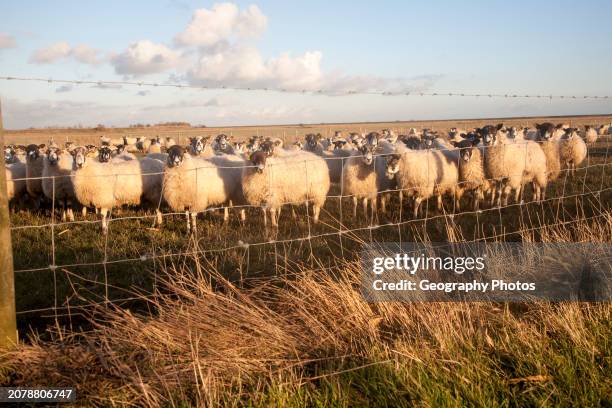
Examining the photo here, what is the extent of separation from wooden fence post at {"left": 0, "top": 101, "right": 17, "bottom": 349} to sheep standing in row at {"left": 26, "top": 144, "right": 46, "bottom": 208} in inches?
416

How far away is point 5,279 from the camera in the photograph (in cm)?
382

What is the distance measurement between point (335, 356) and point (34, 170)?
13.6m

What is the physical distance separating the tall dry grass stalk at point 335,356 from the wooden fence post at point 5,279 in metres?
0.20

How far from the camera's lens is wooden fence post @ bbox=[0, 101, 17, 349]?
3791mm

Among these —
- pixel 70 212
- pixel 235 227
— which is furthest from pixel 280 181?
pixel 70 212

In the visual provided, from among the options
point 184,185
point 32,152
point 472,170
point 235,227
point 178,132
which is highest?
point 178,132

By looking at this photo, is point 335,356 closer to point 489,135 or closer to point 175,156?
point 175,156

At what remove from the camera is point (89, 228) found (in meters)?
10.8

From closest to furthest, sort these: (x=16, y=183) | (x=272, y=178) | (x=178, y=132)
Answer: (x=272, y=178) → (x=16, y=183) → (x=178, y=132)

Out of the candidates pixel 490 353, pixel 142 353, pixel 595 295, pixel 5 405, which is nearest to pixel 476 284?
pixel 595 295

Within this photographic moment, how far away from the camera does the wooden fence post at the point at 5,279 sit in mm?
3791

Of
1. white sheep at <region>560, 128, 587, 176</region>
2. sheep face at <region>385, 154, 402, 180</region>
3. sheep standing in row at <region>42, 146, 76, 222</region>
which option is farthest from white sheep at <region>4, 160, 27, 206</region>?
white sheep at <region>560, 128, 587, 176</region>

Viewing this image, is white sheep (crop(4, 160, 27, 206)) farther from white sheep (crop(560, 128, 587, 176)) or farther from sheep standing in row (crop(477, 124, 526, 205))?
white sheep (crop(560, 128, 587, 176))

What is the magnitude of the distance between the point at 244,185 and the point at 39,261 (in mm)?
4632
